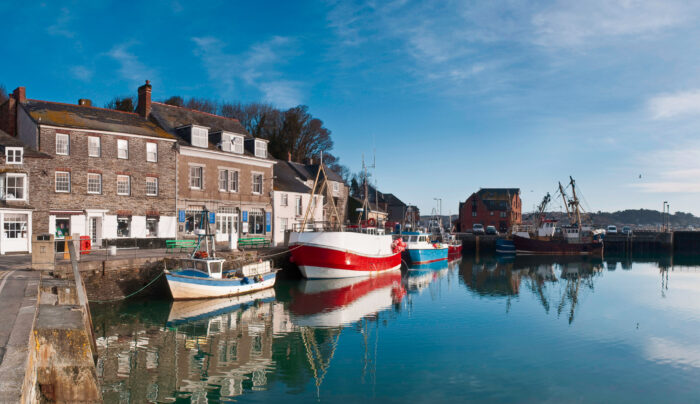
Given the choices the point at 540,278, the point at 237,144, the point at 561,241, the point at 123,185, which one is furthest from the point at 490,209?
the point at 123,185

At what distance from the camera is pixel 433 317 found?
22.0 m

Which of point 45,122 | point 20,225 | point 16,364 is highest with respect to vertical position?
point 45,122

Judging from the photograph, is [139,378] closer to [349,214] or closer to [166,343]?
[166,343]

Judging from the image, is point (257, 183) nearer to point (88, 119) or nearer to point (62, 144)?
point (88, 119)

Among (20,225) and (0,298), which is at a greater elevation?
(20,225)

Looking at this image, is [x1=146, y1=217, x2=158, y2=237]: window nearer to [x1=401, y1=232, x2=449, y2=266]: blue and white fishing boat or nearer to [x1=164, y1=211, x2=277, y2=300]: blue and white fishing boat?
[x1=164, y1=211, x2=277, y2=300]: blue and white fishing boat

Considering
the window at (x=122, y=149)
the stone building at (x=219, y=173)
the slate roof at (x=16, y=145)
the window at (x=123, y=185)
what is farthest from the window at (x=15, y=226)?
the stone building at (x=219, y=173)

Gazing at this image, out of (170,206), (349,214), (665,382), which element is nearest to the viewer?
(665,382)

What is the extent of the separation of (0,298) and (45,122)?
20.1m

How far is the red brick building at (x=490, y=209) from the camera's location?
8712cm

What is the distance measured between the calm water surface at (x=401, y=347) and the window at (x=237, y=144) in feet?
45.5

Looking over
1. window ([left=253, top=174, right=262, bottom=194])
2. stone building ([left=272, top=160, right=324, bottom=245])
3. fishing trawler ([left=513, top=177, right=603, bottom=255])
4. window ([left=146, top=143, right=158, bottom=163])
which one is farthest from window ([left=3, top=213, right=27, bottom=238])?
fishing trawler ([left=513, top=177, right=603, bottom=255])

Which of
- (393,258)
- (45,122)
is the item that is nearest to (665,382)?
(393,258)

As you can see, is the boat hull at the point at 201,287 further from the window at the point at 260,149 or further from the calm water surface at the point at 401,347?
the window at the point at 260,149
